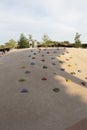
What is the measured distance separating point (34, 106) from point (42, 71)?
418 cm

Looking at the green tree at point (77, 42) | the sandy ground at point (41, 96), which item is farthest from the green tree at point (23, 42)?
the sandy ground at point (41, 96)

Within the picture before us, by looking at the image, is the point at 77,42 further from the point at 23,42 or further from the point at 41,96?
the point at 41,96

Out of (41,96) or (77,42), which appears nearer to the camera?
(41,96)

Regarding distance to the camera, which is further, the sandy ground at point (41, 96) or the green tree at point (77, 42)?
the green tree at point (77, 42)

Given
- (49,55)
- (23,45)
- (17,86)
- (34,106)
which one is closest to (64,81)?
(17,86)

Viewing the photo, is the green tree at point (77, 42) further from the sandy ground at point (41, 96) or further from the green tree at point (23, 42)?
the sandy ground at point (41, 96)

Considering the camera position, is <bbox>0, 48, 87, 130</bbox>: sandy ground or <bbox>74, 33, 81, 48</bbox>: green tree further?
<bbox>74, 33, 81, 48</bbox>: green tree

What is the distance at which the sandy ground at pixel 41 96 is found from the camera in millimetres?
8273

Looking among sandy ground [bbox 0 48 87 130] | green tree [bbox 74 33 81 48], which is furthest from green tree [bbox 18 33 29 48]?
sandy ground [bbox 0 48 87 130]

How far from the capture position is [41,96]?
10102 mm

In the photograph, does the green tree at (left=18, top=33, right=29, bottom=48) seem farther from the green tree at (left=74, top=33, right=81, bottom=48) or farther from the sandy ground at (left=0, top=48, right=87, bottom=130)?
the sandy ground at (left=0, top=48, right=87, bottom=130)

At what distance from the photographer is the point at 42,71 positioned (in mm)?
13273

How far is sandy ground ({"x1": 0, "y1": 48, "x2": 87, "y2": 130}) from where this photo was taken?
827 centimetres

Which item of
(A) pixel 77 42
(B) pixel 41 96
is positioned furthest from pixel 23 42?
(B) pixel 41 96
